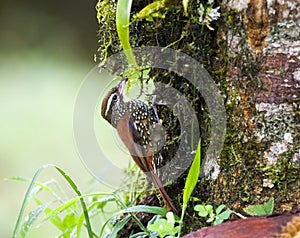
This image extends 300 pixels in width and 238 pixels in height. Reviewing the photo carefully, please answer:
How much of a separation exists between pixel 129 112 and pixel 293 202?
0.41 meters

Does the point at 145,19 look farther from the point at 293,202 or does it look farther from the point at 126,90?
the point at 293,202

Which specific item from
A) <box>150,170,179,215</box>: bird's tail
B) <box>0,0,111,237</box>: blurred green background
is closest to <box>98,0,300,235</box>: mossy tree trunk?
<box>150,170,179,215</box>: bird's tail

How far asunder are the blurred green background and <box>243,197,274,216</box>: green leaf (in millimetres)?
2169

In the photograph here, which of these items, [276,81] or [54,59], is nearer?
[276,81]

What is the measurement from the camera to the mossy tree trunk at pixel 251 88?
929mm

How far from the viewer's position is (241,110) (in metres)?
0.98

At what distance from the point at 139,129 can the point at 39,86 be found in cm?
251

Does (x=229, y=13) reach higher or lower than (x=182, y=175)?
higher

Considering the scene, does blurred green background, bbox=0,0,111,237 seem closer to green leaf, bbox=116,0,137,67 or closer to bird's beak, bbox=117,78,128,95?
bird's beak, bbox=117,78,128,95

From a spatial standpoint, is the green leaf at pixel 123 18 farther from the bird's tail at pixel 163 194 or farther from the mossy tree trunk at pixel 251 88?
the bird's tail at pixel 163 194

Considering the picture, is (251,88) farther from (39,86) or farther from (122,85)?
(39,86)

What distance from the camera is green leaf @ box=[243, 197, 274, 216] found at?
875mm

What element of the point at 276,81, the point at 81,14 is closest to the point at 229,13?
the point at 276,81

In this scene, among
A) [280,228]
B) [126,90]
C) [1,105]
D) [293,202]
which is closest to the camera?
[280,228]
